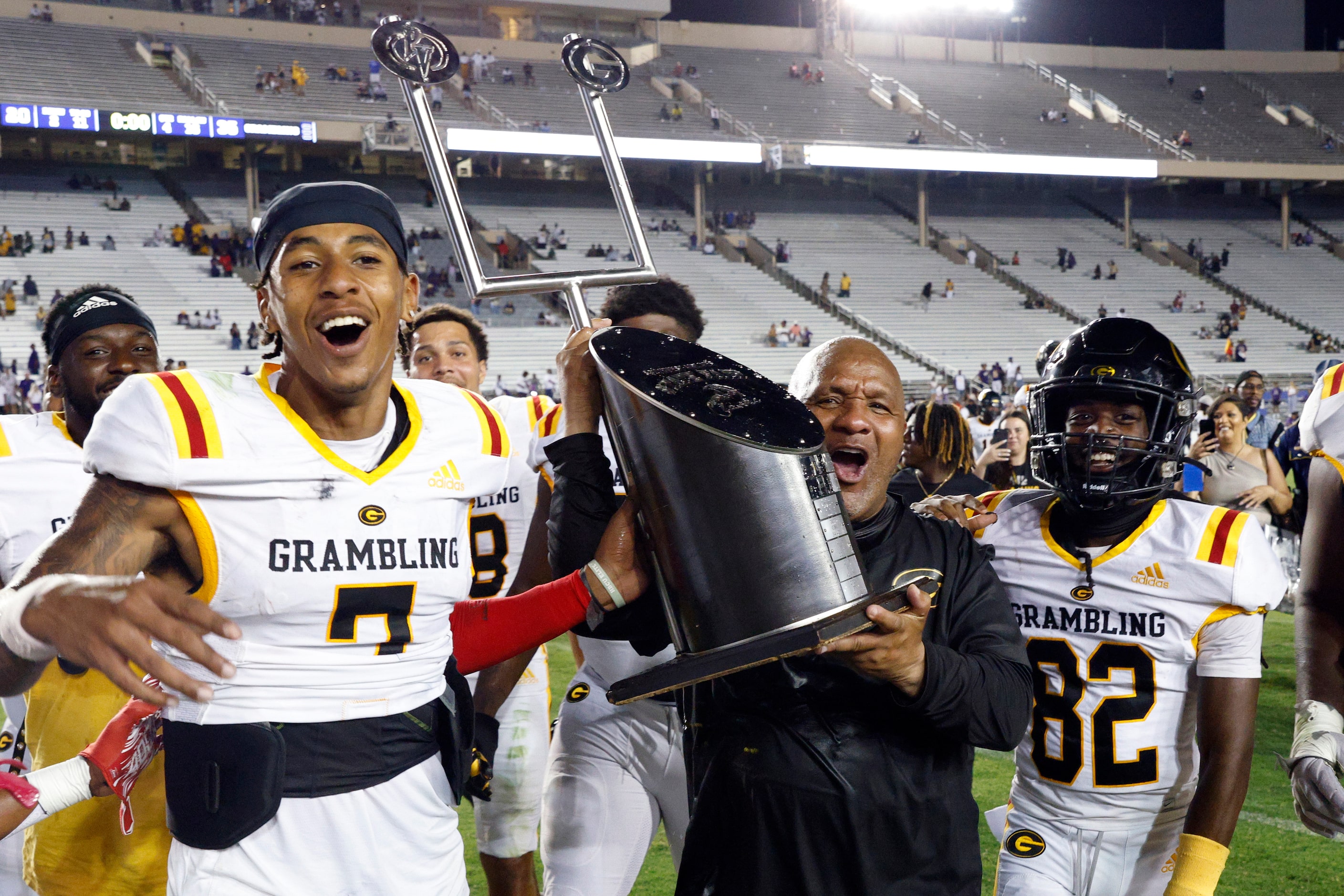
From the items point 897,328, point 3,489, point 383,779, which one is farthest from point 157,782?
point 897,328

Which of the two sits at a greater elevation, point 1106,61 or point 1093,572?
point 1106,61

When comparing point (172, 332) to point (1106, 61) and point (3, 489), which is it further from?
point (1106, 61)

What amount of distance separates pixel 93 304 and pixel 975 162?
33.3 metres

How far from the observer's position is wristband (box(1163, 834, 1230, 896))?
235 centimetres

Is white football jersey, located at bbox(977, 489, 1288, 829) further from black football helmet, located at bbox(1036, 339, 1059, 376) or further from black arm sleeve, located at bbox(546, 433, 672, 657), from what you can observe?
black arm sleeve, located at bbox(546, 433, 672, 657)

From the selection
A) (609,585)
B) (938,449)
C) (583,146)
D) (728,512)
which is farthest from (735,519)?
(583,146)

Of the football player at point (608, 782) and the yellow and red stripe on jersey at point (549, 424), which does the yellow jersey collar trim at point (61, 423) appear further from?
the football player at point (608, 782)

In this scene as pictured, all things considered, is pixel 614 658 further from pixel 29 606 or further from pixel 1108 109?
pixel 1108 109

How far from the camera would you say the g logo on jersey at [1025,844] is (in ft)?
8.77

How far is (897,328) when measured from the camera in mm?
30016

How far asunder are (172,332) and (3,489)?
2226 centimetres

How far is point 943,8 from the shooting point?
42.2 m

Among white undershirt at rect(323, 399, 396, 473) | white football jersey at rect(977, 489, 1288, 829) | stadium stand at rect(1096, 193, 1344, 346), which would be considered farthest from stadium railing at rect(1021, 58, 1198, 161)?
white undershirt at rect(323, 399, 396, 473)

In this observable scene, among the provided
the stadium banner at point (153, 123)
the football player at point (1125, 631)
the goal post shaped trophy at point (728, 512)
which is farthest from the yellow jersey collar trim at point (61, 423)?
the stadium banner at point (153, 123)
